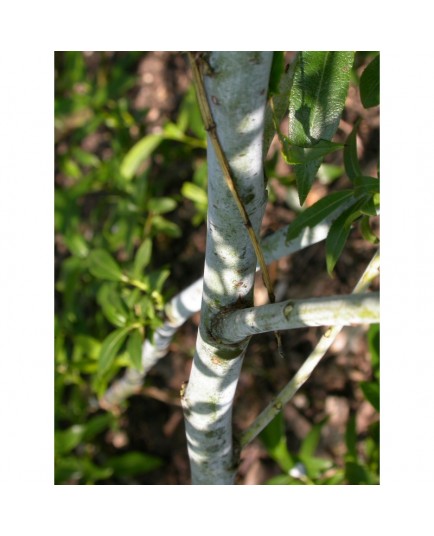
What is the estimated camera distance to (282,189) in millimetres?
2055

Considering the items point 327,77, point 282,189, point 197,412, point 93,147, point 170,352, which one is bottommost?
point 197,412

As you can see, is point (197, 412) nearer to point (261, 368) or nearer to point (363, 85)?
point (363, 85)

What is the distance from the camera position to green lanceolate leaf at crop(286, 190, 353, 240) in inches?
36.8

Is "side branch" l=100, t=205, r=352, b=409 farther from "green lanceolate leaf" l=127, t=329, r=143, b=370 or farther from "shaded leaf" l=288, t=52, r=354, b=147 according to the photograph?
"shaded leaf" l=288, t=52, r=354, b=147

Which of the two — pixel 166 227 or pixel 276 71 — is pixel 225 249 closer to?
pixel 276 71

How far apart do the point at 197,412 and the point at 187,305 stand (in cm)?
32

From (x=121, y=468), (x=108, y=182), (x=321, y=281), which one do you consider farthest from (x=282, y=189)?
(x=121, y=468)

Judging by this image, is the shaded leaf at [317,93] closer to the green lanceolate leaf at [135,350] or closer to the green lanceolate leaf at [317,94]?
the green lanceolate leaf at [317,94]

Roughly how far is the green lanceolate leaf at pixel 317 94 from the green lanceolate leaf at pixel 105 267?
80 cm

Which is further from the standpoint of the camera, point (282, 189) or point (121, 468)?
point (282, 189)

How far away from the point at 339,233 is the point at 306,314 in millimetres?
319

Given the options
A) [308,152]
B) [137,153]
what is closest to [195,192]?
[137,153]

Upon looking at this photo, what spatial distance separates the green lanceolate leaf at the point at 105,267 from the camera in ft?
4.79

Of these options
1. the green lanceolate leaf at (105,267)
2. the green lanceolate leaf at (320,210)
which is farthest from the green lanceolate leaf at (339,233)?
the green lanceolate leaf at (105,267)
